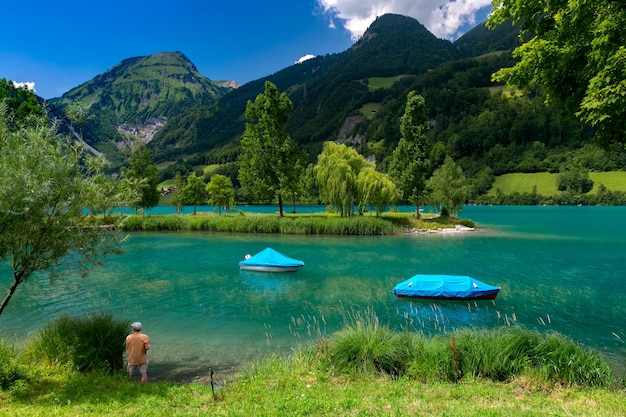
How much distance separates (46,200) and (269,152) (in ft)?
198

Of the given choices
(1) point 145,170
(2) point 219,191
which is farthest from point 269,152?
(1) point 145,170

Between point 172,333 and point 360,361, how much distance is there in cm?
1096

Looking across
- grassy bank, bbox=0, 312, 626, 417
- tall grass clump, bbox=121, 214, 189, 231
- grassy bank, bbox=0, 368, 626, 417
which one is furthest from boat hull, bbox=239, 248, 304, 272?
tall grass clump, bbox=121, 214, 189, 231

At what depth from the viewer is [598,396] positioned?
9281mm

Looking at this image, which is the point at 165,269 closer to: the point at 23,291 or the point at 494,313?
the point at 23,291

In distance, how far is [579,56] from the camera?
10.1 m

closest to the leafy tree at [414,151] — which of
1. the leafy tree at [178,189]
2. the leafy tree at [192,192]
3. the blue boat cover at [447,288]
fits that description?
the blue boat cover at [447,288]

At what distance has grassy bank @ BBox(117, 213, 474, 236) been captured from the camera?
201 ft

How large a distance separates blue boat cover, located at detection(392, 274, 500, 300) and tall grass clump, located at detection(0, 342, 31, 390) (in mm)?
19990

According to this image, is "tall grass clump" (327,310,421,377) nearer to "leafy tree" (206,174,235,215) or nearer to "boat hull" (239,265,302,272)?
"boat hull" (239,265,302,272)

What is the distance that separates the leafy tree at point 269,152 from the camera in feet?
223

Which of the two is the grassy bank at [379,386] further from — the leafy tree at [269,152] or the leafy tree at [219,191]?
the leafy tree at [219,191]

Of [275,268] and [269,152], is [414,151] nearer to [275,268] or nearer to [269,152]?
[269,152]

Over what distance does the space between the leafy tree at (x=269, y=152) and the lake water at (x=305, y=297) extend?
2279 centimetres
